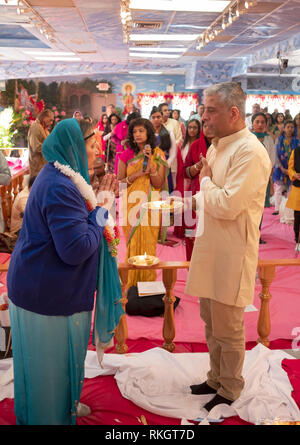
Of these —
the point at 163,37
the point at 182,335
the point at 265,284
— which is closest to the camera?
the point at 265,284

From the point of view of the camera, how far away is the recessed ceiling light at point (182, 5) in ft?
19.1

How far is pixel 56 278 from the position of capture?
180 centimetres

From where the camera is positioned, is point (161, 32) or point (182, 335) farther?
point (161, 32)

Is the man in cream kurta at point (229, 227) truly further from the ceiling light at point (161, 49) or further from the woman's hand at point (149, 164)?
the ceiling light at point (161, 49)

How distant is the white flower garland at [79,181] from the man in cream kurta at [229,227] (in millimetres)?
568

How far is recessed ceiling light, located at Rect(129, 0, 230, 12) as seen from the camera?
19.1 ft

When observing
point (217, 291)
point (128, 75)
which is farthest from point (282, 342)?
point (128, 75)

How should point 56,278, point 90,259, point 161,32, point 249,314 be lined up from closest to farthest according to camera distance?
1. point 56,278
2. point 90,259
3. point 249,314
4. point 161,32

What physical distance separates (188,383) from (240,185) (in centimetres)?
126

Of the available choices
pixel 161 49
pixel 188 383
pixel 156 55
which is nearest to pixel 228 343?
pixel 188 383

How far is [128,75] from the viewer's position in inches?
630

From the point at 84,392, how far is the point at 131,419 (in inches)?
13.9

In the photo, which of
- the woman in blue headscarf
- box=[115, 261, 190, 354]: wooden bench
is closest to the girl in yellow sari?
box=[115, 261, 190, 354]: wooden bench

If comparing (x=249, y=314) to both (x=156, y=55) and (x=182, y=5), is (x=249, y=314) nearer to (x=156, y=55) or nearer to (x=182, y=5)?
(x=182, y=5)
